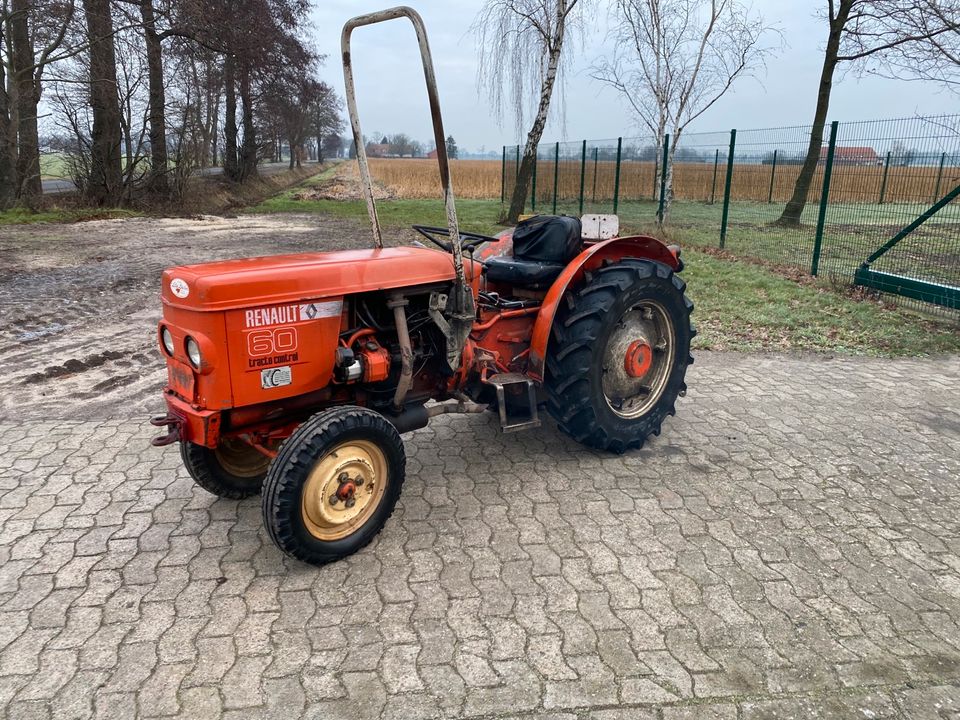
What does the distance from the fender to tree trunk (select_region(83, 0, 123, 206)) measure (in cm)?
1630

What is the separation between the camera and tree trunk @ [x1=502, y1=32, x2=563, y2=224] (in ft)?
45.7

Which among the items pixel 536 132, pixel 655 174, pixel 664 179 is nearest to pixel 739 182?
pixel 655 174

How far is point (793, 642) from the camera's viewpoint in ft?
8.08

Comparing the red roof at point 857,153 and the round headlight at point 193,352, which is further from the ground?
the red roof at point 857,153

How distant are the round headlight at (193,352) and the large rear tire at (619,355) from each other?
1.81 metres

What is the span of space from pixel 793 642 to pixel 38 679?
2616 mm

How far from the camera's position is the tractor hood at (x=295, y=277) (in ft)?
8.59

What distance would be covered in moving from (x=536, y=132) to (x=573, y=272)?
12.1 m

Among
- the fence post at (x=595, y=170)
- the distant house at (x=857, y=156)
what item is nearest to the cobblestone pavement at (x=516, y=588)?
the distant house at (x=857, y=156)

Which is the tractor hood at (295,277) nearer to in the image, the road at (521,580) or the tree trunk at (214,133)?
the road at (521,580)

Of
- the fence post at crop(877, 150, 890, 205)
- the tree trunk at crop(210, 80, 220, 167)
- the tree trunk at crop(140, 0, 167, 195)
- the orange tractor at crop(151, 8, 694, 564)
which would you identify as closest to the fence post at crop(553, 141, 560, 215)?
the fence post at crop(877, 150, 890, 205)

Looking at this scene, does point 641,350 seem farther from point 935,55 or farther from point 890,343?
point 935,55

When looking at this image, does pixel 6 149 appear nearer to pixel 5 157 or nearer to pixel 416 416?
pixel 5 157

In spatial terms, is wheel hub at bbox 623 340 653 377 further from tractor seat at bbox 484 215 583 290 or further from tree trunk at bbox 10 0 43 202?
tree trunk at bbox 10 0 43 202
